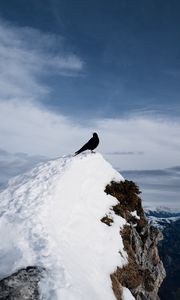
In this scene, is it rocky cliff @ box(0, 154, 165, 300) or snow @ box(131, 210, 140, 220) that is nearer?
A: rocky cliff @ box(0, 154, 165, 300)

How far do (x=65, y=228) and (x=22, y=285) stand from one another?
639 centimetres

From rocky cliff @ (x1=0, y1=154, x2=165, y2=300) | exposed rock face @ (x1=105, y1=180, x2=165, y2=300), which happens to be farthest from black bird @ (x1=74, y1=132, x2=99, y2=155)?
A: exposed rock face @ (x1=105, y1=180, x2=165, y2=300)

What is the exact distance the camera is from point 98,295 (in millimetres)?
19609

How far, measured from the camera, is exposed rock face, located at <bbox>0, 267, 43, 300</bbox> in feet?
58.0

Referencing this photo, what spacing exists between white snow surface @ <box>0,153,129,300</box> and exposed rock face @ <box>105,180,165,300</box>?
28.5 inches

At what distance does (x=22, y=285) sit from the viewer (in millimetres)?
18141

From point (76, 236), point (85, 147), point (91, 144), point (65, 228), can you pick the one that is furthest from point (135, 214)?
point (65, 228)

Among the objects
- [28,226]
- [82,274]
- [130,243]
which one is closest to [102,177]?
[130,243]

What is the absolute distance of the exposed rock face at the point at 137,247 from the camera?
2542 cm

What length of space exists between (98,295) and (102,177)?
13637mm

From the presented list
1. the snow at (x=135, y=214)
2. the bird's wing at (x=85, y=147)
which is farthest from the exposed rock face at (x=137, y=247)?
the bird's wing at (x=85, y=147)

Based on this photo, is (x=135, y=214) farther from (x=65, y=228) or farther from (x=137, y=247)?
(x=65, y=228)

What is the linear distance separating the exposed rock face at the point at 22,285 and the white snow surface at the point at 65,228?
406 mm

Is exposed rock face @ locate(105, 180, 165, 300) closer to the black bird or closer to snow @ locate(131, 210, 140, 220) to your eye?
snow @ locate(131, 210, 140, 220)
